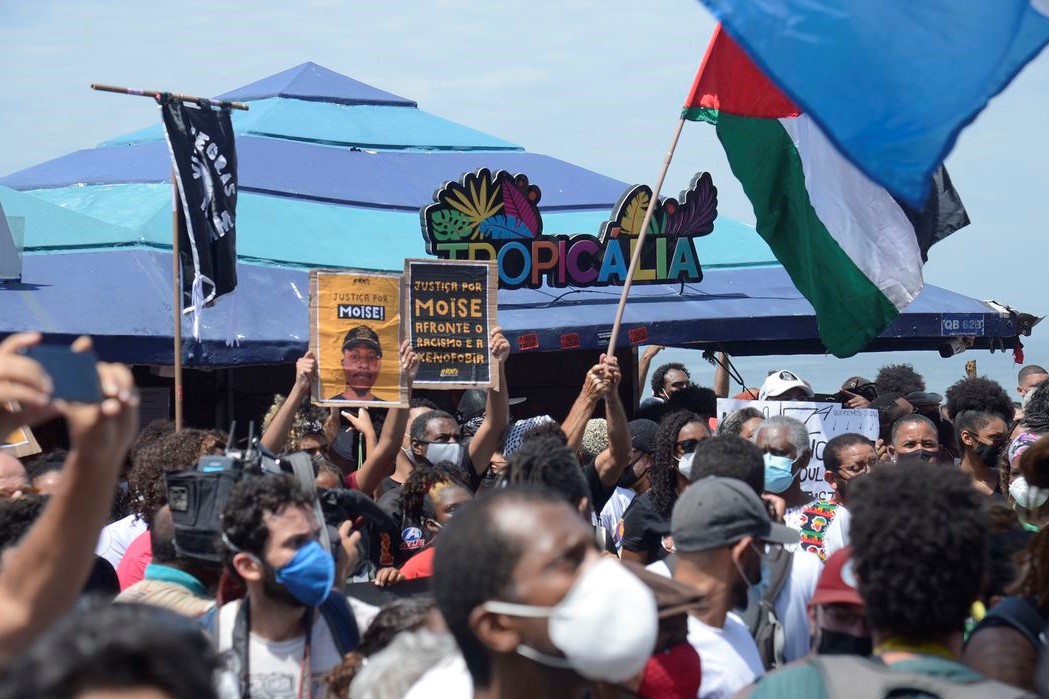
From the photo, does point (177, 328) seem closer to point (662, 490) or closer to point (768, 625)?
point (662, 490)

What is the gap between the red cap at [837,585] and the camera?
3633 millimetres

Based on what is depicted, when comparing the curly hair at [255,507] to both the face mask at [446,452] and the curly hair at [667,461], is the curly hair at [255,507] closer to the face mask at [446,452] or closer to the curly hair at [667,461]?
the curly hair at [667,461]

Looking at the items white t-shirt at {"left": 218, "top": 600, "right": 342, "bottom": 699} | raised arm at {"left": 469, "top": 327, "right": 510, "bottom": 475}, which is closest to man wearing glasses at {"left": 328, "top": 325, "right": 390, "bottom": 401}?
raised arm at {"left": 469, "top": 327, "right": 510, "bottom": 475}

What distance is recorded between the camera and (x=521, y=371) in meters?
Answer: 16.4

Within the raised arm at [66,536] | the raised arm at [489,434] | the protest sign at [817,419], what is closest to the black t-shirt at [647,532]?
the raised arm at [489,434]

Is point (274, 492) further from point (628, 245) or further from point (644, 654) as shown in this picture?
point (628, 245)

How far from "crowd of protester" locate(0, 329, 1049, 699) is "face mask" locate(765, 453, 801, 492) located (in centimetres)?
2

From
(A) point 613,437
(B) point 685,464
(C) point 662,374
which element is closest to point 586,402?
(A) point 613,437

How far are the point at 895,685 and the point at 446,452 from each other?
199 inches

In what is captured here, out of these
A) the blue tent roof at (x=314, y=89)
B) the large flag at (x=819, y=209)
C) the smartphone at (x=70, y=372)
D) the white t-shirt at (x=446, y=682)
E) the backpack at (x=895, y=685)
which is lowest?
the white t-shirt at (x=446, y=682)

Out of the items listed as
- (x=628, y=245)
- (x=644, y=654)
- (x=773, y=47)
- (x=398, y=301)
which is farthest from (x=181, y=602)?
(x=628, y=245)

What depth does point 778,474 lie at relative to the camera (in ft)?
22.4

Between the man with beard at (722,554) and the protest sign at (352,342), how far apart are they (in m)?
3.91

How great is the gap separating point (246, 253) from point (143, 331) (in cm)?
263
